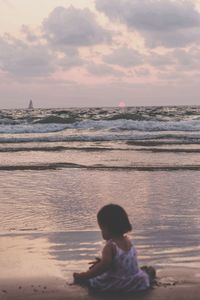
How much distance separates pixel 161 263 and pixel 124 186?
472 cm

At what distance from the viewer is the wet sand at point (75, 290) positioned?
3.70 m

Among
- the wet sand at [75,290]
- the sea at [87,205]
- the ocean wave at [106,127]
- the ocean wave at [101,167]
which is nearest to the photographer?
the wet sand at [75,290]

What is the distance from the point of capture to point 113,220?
3.95 m

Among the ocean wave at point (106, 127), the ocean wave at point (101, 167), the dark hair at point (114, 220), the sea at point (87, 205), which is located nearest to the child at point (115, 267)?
the dark hair at point (114, 220)

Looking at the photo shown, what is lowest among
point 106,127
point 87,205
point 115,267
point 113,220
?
point 87,205

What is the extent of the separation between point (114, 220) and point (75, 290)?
602 mm

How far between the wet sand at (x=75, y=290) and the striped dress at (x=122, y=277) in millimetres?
75

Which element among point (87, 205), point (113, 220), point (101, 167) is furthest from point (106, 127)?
point (113, 220)

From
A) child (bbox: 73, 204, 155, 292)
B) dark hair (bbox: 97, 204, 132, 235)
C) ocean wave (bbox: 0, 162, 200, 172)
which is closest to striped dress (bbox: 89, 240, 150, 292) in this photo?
child (bbox: 73, 204, 155, 292)

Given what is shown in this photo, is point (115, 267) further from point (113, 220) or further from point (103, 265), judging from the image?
point (113, 220)

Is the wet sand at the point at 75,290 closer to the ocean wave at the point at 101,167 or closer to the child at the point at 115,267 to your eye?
the child at the point at 115,267

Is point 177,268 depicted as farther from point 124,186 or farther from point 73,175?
point 73,175

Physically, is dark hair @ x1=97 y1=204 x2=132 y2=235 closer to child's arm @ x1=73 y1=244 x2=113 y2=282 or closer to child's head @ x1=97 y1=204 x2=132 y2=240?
child's head @ x1=97 y1=204 x2=132 y2=240

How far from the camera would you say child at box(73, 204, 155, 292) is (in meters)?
3.90
